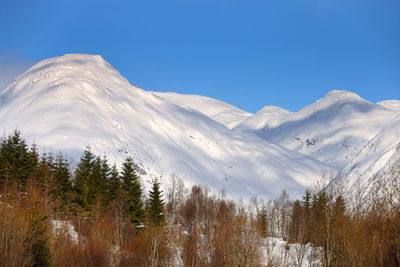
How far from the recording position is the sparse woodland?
816 inches

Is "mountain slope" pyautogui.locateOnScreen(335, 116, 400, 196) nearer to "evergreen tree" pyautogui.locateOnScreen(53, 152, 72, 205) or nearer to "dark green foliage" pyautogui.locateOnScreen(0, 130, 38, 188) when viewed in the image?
"evergreen tree" pyautogui.locateOnScreen(53, 152, 72, 205)

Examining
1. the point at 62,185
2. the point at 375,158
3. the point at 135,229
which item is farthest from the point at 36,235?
the point at 375,158

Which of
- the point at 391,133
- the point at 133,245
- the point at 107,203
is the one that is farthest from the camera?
the point at 391,133

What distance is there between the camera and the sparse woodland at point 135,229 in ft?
68.0

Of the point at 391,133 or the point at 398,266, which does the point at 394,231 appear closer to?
the point at 398,266

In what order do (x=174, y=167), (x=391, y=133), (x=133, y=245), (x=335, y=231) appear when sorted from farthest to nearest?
(x=174, y=167)
(x=391, y=133)
(x=133, y=245)
(x=335, y=231)

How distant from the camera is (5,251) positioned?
1919 centimetres

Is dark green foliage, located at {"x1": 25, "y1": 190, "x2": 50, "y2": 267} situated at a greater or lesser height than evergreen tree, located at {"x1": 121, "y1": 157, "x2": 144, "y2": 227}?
lesser

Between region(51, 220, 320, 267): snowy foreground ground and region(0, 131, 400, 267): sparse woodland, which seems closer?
region(0, 131, 400, 267): sparse woodland

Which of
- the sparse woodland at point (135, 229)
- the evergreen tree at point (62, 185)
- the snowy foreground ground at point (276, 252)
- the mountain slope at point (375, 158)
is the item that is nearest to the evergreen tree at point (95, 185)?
the sparse woodland at point (135, 229)

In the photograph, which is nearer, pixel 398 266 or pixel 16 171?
pixel 398 266

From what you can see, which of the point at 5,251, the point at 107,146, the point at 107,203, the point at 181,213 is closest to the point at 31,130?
the point at 107,146

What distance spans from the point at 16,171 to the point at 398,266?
1731 inches

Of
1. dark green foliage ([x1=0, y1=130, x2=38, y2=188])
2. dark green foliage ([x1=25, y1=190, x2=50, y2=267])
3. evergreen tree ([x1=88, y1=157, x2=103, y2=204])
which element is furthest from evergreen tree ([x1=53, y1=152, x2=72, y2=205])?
dark green foliage ([x1=25, y1=190, x2=50, y2=267])
